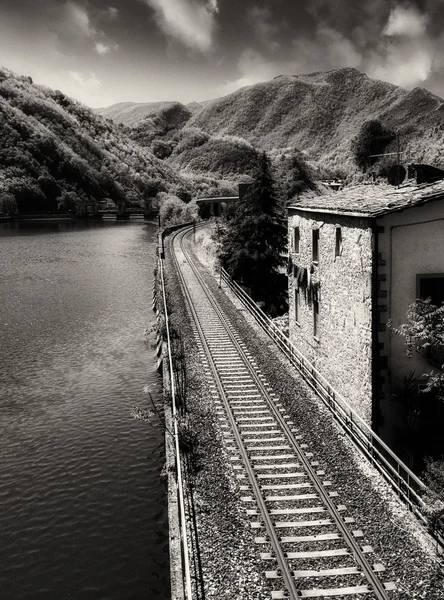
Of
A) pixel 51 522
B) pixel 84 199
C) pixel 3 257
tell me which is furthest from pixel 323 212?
pixel 84 199

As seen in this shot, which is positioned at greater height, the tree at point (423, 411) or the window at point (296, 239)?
the window at point (296, 239)

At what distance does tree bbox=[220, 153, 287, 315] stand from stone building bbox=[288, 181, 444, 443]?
18.4m

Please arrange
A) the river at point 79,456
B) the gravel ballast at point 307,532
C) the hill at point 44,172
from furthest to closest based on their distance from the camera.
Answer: the hill at point 44,172, the river at point 79,456, the gravel ballast at point 307,532

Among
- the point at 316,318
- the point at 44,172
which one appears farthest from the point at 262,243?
the point at 44,172

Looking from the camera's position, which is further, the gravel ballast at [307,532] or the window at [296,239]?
the window at [296,239]

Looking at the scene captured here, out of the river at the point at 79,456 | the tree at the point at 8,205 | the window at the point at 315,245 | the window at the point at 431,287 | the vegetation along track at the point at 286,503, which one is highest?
the tree at the point at 8,205

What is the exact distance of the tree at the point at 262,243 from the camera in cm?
3862

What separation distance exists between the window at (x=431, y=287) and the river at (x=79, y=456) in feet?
34.9

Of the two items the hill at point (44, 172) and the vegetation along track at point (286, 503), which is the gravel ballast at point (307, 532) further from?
the hill at point (44, 172)

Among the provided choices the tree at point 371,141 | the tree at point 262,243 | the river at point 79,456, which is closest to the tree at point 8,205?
the tree at point 371,141

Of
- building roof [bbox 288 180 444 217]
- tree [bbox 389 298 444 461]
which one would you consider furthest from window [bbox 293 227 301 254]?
tree [bbox 389 298 444 461]

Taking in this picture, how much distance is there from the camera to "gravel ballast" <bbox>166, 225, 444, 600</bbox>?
10.6 metres

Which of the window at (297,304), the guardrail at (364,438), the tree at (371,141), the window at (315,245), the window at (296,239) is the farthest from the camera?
the tree at (371,141)

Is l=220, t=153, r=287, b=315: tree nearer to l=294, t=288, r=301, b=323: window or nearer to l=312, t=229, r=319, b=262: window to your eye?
l=294, t=288, r=301, b=323: window
